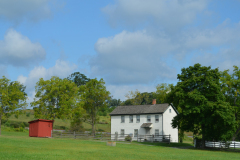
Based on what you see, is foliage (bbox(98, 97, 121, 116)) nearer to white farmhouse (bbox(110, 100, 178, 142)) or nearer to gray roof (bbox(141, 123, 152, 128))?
white farmhouse (bbox(110, 100, 178, 142))

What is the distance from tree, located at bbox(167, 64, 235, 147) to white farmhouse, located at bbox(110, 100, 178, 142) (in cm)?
1274

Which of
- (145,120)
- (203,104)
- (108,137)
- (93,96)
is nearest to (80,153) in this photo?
(203,104)

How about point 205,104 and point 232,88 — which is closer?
point 205,104

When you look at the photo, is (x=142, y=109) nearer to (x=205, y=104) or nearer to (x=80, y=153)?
(x=205, y=104)

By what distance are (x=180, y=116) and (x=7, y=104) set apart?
29559 mm

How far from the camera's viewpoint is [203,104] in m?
37.3

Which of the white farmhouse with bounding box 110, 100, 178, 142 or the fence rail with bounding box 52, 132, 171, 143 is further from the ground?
the white farmhouse with bounding box 110, 100, 178, 142

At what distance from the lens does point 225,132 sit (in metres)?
36.0

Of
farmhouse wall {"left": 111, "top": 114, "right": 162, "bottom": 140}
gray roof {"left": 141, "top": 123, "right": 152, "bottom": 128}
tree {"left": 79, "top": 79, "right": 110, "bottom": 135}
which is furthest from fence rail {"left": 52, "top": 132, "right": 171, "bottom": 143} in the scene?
tree {"left": 79, "top": 79, "right": 110, "bottom": 135}

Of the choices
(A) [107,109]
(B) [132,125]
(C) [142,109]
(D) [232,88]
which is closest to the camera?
(D) [232,88]

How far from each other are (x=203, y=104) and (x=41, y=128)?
26289mm

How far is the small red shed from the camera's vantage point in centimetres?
4619

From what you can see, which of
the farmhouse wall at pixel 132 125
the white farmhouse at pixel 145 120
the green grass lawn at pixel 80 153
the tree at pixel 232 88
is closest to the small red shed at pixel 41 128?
the farmhouse wall at pixel 132 125

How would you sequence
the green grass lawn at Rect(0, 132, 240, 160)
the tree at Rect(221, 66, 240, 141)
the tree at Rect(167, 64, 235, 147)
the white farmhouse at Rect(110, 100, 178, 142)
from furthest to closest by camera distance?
the white farmhouse at Rect(110, 100, 178, 142) → the tree at Rect(221, 66, 240, 141) → the tree at Rect(167, 64, 235, 147) → the green grass lawn at Rect(0, 132, 240, 160)
